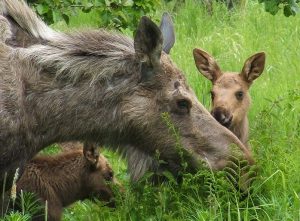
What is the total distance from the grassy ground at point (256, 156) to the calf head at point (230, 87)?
22cm

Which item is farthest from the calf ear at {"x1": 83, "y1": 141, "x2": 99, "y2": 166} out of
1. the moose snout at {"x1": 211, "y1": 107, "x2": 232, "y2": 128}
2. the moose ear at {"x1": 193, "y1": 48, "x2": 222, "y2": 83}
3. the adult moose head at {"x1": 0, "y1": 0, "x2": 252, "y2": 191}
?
the moose ear at {"x1": 193, "y1": 48, "x2": 222, "y2": 83}

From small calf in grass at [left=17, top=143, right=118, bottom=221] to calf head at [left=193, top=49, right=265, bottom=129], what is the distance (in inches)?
46.8

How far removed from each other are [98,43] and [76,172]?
1853 mm

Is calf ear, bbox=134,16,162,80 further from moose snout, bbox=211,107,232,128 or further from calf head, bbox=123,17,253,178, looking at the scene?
moose snout, bbox=211,107,232,128

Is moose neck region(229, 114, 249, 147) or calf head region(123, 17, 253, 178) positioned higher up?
calf head region(123, 17, 253, 178)

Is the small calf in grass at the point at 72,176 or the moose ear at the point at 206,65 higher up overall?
the moose ear at the point at 206,65

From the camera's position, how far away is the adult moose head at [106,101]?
6.73 meters

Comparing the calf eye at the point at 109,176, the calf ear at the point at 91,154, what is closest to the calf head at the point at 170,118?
the calf ear at the point at 91,154

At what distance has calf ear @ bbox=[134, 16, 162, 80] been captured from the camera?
21.6ft

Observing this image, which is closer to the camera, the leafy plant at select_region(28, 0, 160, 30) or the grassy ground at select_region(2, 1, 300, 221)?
the grassy ground at select_region(2, 1, 300, 221)

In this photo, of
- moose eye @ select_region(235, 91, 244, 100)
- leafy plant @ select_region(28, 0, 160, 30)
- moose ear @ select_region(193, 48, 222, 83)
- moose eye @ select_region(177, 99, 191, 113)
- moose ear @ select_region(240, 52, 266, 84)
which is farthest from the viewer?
moose ear @ select_region(193, 48, 222, 83)

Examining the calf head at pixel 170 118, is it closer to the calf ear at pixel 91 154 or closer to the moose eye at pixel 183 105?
the moose eye at pixel 183 105

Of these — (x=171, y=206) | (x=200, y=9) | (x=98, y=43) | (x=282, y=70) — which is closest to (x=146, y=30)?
(x=98, y=43)

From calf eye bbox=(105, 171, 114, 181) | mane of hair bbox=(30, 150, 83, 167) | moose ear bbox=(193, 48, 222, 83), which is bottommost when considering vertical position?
calf eye bbox=(105, 171, 114, 181)
